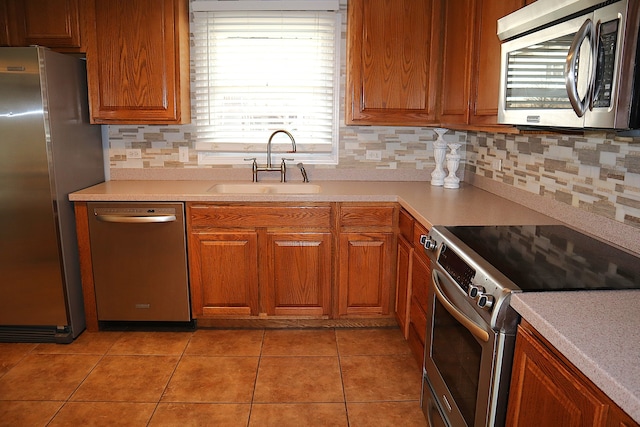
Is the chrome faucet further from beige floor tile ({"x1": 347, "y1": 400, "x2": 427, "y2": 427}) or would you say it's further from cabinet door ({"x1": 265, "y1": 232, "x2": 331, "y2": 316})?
beige floor tile ({"x1": 347, "y1": 400, "x2": 427, "y2": 427})

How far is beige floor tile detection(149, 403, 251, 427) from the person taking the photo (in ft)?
7.07

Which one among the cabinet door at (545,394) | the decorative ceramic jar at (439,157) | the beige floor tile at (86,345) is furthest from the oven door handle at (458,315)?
the beige floor tile at (86,345)

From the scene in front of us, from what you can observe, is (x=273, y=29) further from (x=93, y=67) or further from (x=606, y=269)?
(x=606, y=269)

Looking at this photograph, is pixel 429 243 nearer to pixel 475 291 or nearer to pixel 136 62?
pixel 475 291

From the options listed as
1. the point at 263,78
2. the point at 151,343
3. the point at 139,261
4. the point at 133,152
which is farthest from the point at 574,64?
the point at 133,152

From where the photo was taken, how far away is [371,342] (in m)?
2.91

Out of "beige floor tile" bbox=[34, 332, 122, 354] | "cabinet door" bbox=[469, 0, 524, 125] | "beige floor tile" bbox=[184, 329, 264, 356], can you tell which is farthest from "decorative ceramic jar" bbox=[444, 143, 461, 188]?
"beige floor tile" bbox=[34, 332, 122, 354]

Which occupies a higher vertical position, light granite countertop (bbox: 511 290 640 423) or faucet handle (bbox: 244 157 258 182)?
faucet handle (bbox: 244 157 258 182)

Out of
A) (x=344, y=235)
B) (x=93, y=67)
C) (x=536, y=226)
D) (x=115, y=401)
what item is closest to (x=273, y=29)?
(x=93, y=67)

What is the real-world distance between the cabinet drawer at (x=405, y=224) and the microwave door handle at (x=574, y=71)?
125 cm

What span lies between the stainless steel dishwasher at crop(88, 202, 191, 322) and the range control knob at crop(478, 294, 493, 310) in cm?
192

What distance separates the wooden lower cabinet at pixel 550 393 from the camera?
98 centimetres

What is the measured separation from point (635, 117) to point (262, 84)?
8.23 ft

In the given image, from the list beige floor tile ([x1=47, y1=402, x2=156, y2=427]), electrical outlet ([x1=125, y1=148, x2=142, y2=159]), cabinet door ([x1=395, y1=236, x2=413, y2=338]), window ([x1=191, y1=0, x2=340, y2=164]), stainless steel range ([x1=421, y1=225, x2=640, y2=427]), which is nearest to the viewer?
stainless steel range ([x1=421, y1=225, x2=640, y2=427])
